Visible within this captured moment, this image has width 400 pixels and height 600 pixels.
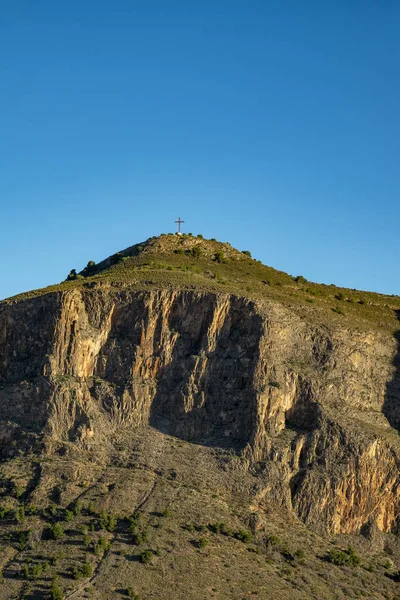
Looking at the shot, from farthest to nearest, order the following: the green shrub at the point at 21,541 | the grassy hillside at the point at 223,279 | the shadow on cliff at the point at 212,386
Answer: the grassy hillside at the point at 223,279 < the shadow on cliff at the point at 212,386 < the green shrub at the point at 21,541

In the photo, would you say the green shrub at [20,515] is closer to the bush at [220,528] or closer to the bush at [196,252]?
the bush at [220,528]

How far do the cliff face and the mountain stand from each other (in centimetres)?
15

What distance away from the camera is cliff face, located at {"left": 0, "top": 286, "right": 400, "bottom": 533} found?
10531cm

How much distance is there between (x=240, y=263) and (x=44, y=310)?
29032 mm

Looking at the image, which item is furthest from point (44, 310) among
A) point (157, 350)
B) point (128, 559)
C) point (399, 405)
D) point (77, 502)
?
point (399, 405)

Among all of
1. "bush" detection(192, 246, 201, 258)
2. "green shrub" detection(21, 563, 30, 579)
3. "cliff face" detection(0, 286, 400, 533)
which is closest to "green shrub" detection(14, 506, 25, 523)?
"green shrub" detection(21, 563, 30, 579)

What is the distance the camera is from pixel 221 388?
109812mm

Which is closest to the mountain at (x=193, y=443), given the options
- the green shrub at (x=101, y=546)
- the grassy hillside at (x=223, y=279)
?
the green shrub at (x=101, y=546)

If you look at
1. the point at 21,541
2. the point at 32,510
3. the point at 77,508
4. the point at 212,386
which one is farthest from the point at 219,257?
the point at 21,541

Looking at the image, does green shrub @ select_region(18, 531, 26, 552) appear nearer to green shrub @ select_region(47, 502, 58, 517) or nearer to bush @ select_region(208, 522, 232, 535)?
green shrub @ select_region(47, 502, 58, 517)

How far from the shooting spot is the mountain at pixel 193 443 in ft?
309

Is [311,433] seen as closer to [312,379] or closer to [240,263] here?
[312,379]

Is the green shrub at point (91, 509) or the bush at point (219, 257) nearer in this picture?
the green shrub at point (91, 509)

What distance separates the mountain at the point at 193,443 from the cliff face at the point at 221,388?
15 cm
